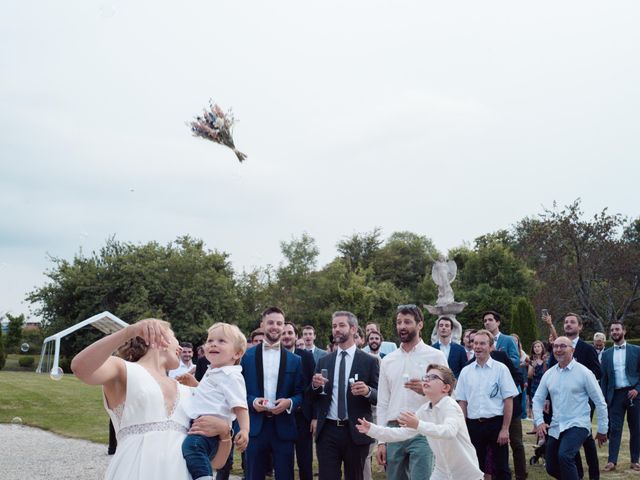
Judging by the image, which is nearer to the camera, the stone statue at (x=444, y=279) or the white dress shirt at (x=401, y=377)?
the white dress shirt at (x=401, y=377)

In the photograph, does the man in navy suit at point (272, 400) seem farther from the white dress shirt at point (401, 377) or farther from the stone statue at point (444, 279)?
the stone statue at point (444, 279)

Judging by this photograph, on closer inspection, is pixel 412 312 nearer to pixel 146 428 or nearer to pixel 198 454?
pixel 198 454

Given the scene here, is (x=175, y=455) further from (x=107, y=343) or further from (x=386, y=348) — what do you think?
(x=386, y=348)

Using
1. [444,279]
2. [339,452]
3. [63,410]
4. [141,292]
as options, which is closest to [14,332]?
[141,292]

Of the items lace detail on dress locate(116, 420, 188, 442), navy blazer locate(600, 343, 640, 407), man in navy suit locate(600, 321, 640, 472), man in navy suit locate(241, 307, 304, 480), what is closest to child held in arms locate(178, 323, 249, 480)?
lace detail on dress locate(116, 420, 188, 442)

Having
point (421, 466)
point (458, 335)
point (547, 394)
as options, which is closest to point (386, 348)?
point (547, 394)

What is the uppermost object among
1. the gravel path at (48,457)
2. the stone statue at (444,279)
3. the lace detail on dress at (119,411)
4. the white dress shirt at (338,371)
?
the stone statue at (444,279)

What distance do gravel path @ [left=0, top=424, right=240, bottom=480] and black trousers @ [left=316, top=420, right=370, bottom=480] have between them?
4064 mm

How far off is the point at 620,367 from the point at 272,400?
7079 millimetres

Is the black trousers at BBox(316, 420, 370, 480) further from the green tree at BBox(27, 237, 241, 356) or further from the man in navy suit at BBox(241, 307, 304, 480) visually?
the green tree at BBox(27, 237, 241, 356)

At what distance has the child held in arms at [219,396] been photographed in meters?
4.75

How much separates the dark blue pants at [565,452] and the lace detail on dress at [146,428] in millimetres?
6293

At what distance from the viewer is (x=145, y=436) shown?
15.2ft

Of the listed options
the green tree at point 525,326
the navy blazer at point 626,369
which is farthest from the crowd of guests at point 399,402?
the green tree at point 525,326
